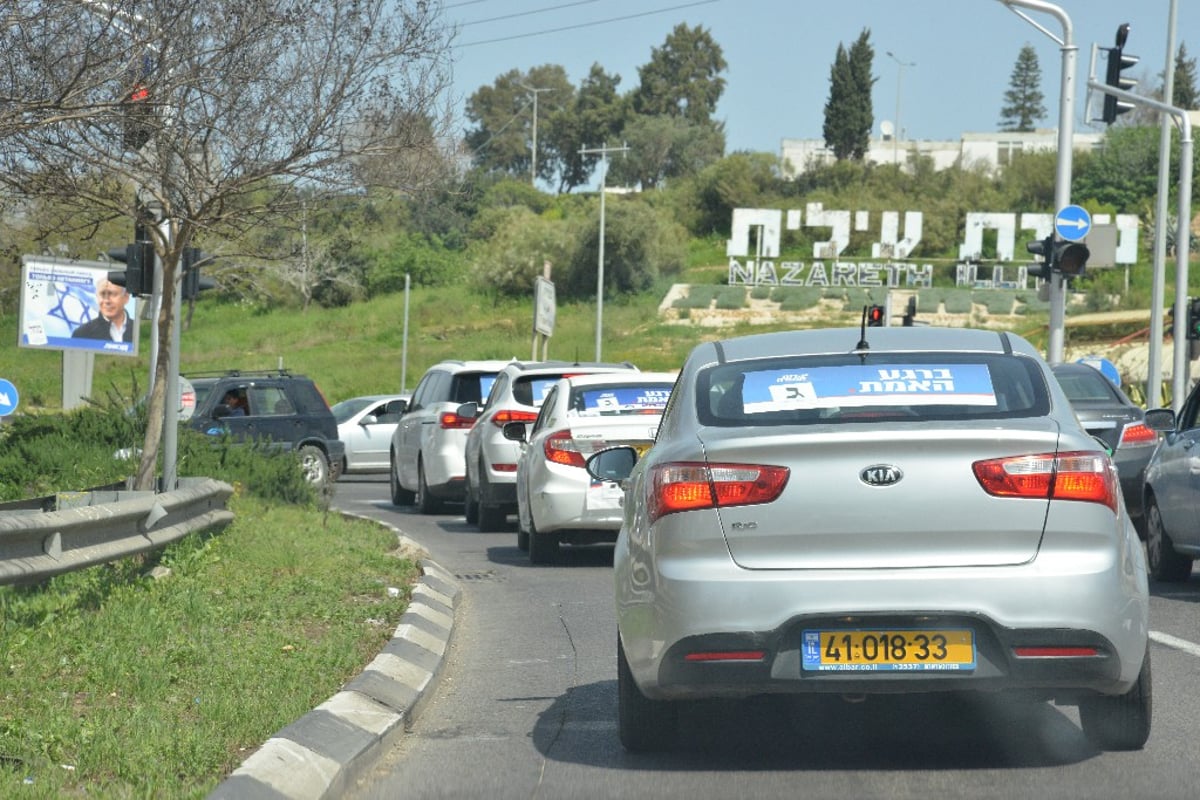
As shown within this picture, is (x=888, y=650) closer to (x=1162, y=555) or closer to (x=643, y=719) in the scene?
(x=643, y=719)

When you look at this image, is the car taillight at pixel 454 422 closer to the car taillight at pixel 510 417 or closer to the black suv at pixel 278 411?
the car taillight at pixel 510 417

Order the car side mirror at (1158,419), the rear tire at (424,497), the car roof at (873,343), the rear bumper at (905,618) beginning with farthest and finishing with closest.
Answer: the rear tire at (424,497) < the car side mirror at (1158,419) < the car roof at (873,343) < the rear bumper at (905,618)

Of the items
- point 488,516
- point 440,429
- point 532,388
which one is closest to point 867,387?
point 532,388

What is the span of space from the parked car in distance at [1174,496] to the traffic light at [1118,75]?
1216 centimetres

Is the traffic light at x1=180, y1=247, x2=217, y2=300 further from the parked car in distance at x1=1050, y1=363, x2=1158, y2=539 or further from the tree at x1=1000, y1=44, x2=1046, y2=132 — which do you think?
→ the tree at x1=1000, y1=44, x2=1046, y2=132

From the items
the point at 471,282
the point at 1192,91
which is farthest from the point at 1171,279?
the point at 1192,91

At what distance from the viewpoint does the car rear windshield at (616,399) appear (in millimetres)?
15023

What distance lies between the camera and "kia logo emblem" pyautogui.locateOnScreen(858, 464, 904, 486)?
598 centimetres

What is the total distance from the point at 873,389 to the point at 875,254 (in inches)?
3126

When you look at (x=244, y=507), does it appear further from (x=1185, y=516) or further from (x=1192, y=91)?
(x=1192, y=91)

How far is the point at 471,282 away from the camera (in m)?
89.3

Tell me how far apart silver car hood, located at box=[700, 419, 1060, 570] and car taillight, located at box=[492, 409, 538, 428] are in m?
11.7

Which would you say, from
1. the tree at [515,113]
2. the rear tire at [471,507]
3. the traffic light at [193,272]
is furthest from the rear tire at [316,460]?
the tree at [515,113]

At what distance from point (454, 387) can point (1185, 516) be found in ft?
33.5
